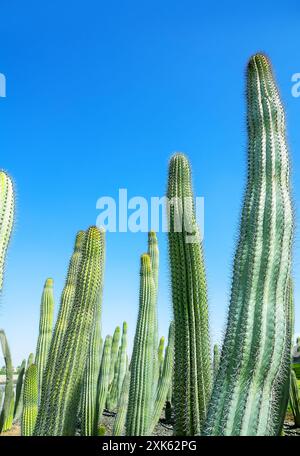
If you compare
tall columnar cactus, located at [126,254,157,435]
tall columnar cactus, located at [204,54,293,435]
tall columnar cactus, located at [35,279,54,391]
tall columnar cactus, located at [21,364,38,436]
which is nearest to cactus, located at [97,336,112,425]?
tall columnar cactus, located at [35,279,54,391]

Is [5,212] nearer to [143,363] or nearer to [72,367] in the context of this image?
[72,367]

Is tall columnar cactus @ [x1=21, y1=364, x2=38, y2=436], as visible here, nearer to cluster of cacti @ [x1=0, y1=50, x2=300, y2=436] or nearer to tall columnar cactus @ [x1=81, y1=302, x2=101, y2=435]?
cluster of cacti @ [x1=0, y1=50, x2=300, y2=436]

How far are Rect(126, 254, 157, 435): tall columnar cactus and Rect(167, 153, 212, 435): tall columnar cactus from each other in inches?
78.7

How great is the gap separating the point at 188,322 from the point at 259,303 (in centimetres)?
107

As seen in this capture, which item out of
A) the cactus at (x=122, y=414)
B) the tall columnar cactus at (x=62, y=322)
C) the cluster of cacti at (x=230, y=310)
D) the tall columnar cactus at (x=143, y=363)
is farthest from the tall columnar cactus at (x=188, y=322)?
the cactus at (x=122, y=414)

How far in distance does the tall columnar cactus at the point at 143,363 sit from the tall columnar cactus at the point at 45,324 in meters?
1.65

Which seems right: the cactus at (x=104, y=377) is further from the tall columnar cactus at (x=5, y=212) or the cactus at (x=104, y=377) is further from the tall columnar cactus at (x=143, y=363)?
the tall columnar cactus at (x=5, y=212)

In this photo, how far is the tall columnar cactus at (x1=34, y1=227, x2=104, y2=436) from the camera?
450 centimetres

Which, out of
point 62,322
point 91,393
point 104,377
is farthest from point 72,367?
point 104,377

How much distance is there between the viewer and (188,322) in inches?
170

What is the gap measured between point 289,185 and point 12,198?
242 centimetres
